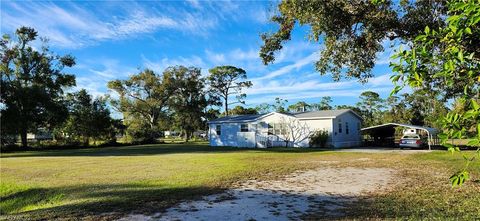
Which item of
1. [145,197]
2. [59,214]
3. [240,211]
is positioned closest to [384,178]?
[240,211]

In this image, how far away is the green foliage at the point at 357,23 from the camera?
388 inches

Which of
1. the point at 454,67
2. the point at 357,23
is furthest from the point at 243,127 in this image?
the point at 454,67

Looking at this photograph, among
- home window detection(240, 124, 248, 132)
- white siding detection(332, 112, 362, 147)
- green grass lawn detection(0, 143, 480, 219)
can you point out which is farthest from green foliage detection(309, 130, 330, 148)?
green grass lawn detection(0, 143, 480, 219)

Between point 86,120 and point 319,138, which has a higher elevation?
point 86,120

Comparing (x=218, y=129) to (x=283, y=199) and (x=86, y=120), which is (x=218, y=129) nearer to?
(x=86, y=120)

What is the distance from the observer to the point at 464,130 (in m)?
2.52

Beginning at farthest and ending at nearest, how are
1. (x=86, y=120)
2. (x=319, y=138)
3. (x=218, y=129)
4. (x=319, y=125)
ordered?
(x=86, y=120) < (x=218, y=129) < (x=319, y=125) < (x=319, y=138)

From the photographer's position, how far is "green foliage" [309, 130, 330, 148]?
100 ft

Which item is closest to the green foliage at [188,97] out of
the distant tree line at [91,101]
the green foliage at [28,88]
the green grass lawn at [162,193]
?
the distant tree line at [91,101]

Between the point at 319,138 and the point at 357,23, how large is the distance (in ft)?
69.0

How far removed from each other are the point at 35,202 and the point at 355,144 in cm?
2908

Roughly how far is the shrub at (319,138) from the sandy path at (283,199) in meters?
18.1

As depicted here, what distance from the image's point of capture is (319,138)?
3059 cm

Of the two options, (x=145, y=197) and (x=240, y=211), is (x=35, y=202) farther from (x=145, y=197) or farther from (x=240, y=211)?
(x=240, y=211)
